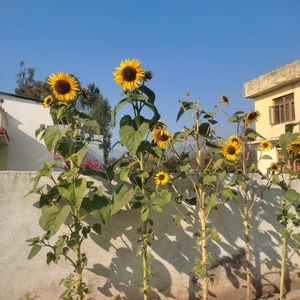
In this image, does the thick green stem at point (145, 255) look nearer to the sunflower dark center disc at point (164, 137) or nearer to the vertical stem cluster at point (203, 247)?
the sunflower dark center disc at point (164, 137)

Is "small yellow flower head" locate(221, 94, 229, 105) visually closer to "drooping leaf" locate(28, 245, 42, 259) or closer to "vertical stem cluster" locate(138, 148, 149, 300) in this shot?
"vertical stem cluster" locate(138, 148, 149, 300)

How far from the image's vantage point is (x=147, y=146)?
111 inches

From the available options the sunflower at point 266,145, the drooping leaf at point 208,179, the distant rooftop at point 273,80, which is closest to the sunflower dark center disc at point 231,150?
the drooping leaf at point 208,179

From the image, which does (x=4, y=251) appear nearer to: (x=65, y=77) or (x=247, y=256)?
(x=65, y=77)

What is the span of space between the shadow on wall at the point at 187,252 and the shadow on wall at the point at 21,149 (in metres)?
13.8

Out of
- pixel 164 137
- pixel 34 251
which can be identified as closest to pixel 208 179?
pixel 164 137

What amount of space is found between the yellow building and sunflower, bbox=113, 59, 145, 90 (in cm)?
1456

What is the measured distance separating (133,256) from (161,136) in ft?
3.47

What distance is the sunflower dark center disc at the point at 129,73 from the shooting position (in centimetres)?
259

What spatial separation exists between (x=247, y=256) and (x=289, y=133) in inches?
43.4

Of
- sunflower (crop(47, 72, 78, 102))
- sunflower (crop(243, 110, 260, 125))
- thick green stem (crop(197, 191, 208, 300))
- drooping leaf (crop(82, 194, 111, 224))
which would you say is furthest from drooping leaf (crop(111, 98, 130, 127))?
sunflower (crop(243, 110, 260, 125))

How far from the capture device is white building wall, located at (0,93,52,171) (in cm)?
1648

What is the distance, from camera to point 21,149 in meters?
16.6

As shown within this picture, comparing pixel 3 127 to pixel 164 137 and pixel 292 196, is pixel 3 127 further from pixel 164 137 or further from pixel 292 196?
pixel 292 196
